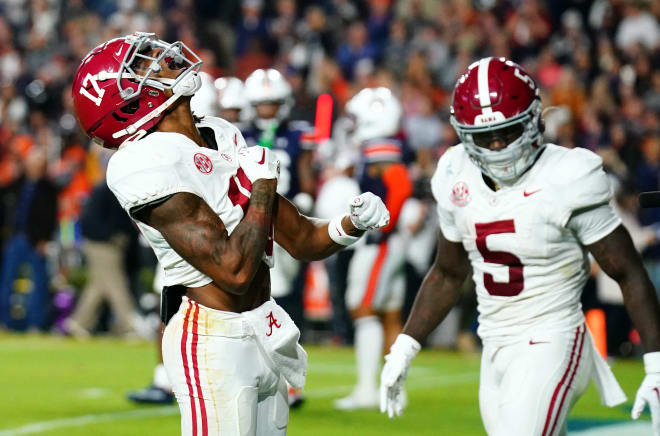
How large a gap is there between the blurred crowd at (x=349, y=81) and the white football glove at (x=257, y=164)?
265 inches

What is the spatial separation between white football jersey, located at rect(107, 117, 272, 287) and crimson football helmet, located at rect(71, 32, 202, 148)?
69mm

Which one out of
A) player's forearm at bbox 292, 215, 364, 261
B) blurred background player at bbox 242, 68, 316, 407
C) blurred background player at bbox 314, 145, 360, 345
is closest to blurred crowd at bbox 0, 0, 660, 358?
blurred background player at bbox 314, 145, 360, 345

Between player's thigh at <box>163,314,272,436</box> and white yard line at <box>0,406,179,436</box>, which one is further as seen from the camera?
white yard line at <box>0,406,179,436</box>

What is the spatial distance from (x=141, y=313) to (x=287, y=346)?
30.4 feet

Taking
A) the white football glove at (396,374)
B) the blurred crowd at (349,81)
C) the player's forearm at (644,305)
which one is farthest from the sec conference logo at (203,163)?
the blurred crowd at (349,81)

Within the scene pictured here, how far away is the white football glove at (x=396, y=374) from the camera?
390cm

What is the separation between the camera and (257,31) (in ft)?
48.9

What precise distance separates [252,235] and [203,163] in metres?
0.27

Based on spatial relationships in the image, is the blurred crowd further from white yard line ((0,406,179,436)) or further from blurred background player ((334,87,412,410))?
white yard line ((0,406,179,436))

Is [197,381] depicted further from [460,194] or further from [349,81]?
[349,81]

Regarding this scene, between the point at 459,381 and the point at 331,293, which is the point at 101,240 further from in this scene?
the point at 459,381

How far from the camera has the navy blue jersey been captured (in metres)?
7.29

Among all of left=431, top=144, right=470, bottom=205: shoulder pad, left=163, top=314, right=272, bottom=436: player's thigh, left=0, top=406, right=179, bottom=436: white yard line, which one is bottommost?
left=0, top=406, right=179, bottom=436: white yard line

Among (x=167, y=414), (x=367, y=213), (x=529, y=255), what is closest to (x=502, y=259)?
(x=529, y=255)
